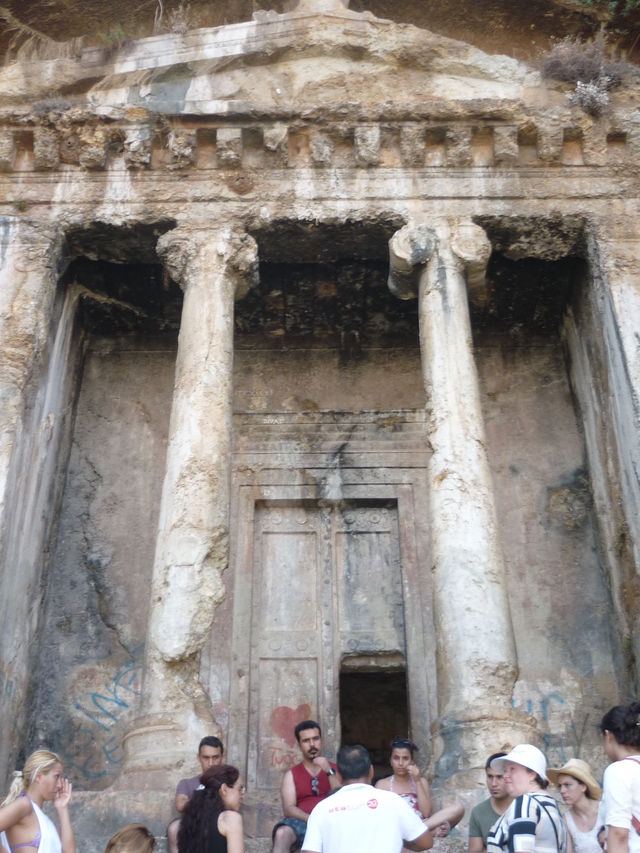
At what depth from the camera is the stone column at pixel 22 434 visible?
779 centimetres

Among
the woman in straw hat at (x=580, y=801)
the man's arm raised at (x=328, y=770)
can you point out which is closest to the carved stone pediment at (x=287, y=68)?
the man's arm raised at (x=328, y=770)

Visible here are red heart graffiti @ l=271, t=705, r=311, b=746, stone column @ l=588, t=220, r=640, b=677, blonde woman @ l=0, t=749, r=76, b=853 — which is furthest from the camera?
red heart graffiti @ l=271, t=705, r=311, b=746

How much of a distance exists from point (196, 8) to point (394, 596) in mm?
7932

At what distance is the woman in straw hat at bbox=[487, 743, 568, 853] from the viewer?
3787 millimetres

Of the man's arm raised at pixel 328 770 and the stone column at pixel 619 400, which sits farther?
the stone column at pixel 619 400

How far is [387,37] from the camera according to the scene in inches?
375

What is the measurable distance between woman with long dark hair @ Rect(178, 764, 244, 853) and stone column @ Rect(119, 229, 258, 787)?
130 centimetres

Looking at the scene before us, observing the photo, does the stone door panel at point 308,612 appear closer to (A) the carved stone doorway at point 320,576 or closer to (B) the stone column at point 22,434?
(A) the carved stone doorway at point 320,576

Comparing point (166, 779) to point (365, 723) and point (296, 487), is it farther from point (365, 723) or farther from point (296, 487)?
point (365, 723)

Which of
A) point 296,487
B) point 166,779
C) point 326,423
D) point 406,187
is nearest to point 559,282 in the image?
point 406,187

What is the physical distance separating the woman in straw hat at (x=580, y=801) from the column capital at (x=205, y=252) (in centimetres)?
563

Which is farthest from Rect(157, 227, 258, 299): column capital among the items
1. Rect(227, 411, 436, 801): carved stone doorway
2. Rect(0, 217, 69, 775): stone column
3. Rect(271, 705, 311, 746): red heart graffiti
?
Rect(271, 705, 311, 746): red heart graffiti

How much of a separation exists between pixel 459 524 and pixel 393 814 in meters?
3.37

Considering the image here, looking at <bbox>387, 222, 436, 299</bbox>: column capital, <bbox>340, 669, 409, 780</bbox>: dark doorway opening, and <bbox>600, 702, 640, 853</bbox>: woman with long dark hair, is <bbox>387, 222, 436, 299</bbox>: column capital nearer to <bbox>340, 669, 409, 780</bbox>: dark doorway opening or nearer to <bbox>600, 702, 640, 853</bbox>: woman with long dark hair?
<bbox>600, 702, 640, 853</bbox>: woman with long dark hair
